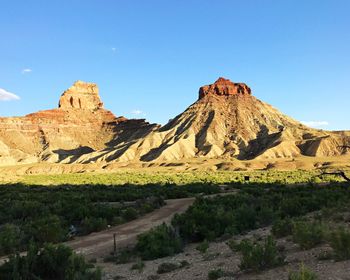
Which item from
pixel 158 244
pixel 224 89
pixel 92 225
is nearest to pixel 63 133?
pixel 224 89

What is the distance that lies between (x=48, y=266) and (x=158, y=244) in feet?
15.0

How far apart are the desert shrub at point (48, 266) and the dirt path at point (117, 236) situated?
149 inches

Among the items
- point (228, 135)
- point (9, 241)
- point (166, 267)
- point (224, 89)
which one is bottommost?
point (166, 267)

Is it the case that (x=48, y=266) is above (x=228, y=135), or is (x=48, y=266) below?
below

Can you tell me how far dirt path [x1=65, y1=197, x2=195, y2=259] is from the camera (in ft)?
52.5

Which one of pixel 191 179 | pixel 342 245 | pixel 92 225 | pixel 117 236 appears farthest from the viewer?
pixel 191 179

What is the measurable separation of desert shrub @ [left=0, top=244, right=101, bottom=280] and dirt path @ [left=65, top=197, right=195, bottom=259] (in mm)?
3793

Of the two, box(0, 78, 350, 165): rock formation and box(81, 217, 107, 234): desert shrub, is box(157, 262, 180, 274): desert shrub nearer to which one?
box(81, 217, 107, 234): desert shrub

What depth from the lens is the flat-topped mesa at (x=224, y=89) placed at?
152500 mm

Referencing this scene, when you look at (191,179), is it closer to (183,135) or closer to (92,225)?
(92,225)

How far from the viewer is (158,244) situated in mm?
14500

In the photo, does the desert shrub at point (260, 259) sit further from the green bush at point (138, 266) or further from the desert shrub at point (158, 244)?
the desert shrub at point (158, 244)

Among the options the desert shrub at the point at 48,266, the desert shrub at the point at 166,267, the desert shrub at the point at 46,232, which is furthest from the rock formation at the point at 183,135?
the desert shrub at the point at 48,266

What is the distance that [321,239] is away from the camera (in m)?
11.3
